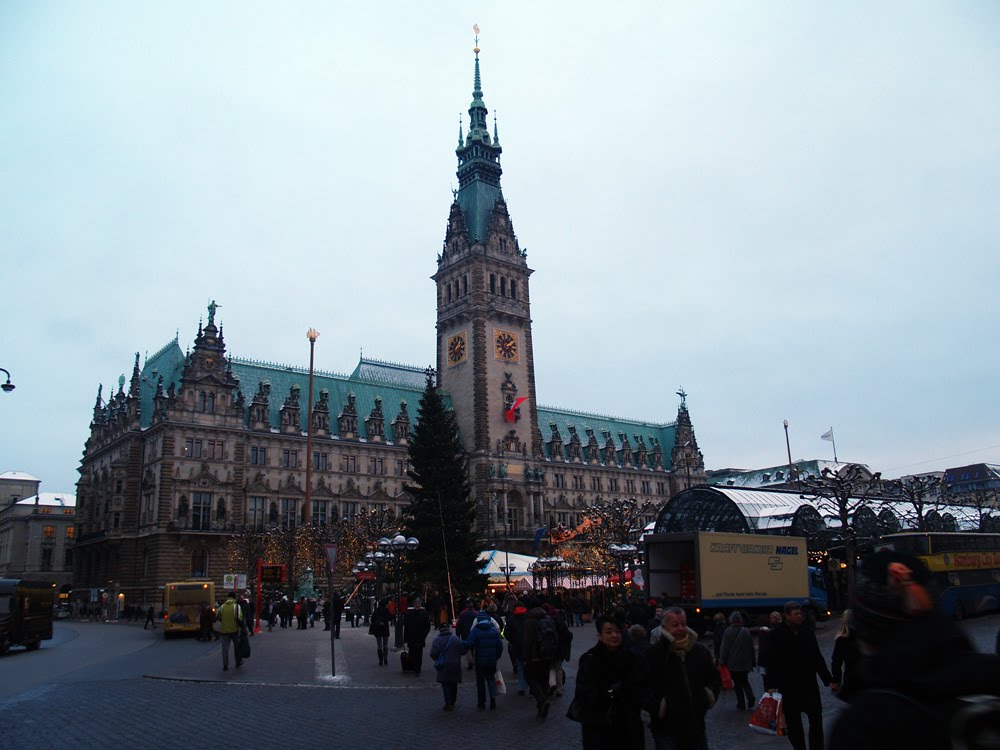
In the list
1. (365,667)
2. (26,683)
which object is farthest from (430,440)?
(26,683)

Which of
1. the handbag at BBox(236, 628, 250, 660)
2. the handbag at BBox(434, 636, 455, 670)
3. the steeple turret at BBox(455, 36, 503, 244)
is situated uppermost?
the steeple turret at BBox(455, 36, 503, 244)

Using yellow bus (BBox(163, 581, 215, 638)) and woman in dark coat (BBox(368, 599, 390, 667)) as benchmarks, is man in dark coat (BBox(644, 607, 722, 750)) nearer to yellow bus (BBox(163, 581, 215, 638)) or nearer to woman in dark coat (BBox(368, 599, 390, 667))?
Answer: woman in dark coat (BBox(368, 599, 390, 667))

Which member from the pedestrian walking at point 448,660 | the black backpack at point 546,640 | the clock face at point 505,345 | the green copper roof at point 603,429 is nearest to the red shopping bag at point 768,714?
the black backpack at point 546,640

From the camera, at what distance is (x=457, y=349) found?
314ft

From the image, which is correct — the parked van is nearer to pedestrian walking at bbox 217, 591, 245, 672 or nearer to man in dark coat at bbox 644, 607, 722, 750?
pedestrian walking at bbox 217, 591, 245, 672

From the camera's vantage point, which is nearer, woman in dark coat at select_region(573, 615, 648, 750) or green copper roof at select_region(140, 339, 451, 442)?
woman in dark coat at select_region(573, 615, 648, 750)

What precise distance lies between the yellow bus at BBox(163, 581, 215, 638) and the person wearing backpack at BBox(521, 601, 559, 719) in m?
35.0

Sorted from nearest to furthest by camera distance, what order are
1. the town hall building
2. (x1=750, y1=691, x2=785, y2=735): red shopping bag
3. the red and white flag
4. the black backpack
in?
(x1=750, y1=691, x2=785, y2=735): red shopping bag → the black backpack → the town hall building → the red and white flag

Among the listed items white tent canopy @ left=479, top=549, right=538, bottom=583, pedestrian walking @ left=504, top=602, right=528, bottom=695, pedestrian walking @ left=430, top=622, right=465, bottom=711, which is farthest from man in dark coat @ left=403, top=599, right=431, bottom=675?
white tent canopy @ left=479, top=549, right=538, bottom=583

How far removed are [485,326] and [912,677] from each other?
88.7 meters

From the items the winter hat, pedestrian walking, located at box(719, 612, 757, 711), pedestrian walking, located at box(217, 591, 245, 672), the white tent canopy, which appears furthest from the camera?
the white tent canopy

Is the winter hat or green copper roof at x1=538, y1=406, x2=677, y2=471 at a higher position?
green copper roof at x1=538, y1=406, x2=677, y2=471

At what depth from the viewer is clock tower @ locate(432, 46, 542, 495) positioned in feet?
298

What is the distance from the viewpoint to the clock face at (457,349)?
94625 mm
